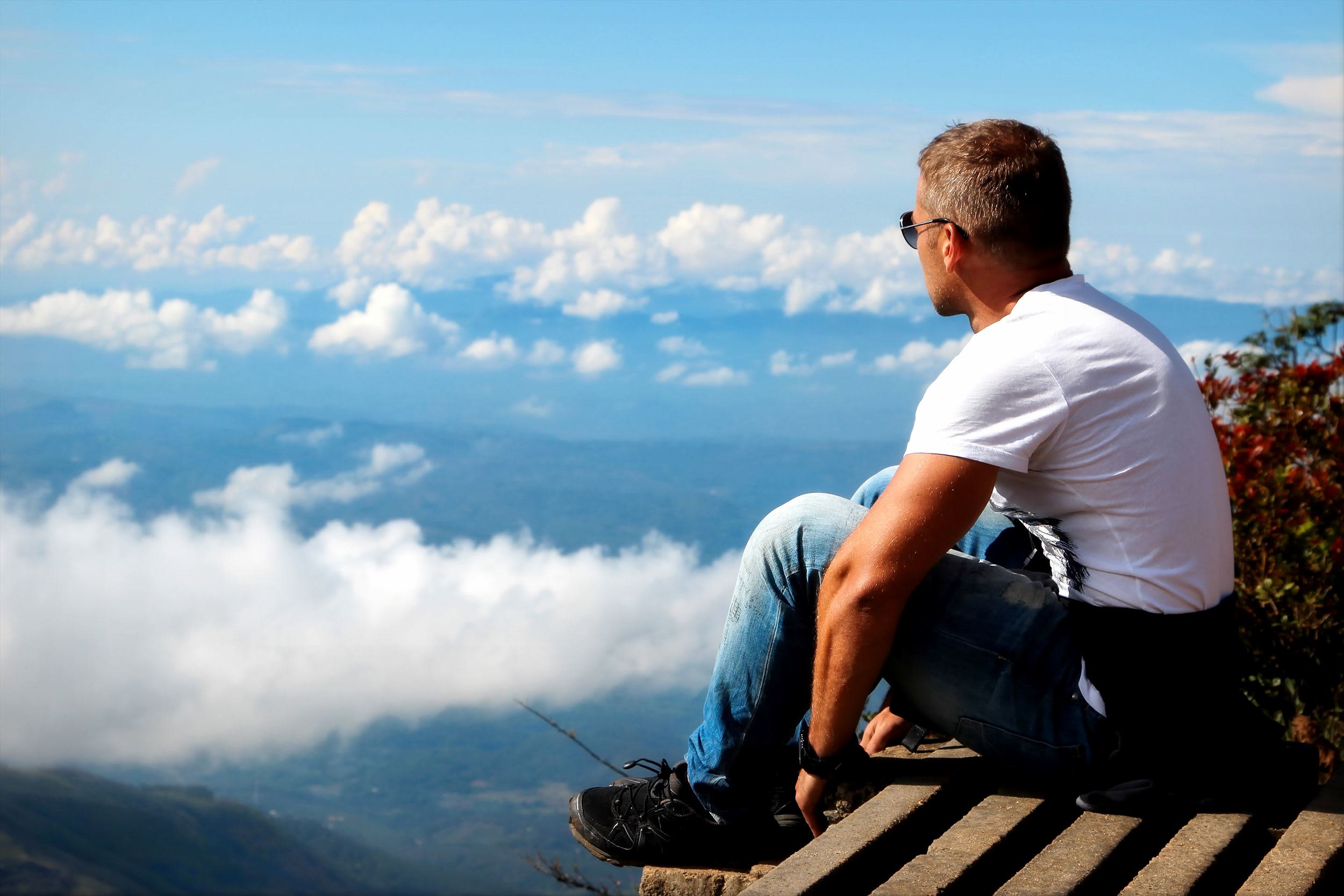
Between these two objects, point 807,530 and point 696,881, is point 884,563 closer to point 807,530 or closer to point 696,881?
point 807,530

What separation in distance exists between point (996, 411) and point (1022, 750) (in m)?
0.85

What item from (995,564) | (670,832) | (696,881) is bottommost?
(696,881)

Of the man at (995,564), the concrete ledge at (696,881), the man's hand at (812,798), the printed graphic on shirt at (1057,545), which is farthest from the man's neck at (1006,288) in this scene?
the concrete ledge at (696,881)

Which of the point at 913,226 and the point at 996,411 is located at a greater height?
the point at 913,226

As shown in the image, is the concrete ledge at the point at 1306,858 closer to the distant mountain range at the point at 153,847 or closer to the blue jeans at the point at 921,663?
the blue jeans at the point at 921,663

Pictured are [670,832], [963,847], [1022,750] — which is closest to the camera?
[963,847]

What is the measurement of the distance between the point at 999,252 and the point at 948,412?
47cm

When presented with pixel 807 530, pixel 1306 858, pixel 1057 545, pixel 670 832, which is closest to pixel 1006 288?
pixel 1057 545

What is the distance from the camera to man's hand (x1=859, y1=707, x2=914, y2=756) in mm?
3029

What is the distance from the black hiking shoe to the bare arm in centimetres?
55

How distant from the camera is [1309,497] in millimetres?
4957

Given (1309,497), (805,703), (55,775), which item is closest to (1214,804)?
(805,703)

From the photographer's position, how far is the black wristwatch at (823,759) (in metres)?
2.47

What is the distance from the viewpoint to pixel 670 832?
2.77 meters
